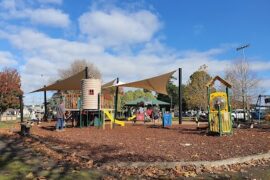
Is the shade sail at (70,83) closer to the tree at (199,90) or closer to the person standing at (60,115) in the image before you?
the person standing at (60,115)

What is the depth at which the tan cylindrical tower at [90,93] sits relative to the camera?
24.0m

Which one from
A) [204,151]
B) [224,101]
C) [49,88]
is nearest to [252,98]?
[49,88]

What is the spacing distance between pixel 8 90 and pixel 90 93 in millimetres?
40380

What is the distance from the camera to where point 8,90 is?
199ft

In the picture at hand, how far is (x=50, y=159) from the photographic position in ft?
32.8

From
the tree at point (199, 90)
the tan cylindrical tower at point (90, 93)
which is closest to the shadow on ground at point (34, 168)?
the tan cylindrical tower at point (90, 93)

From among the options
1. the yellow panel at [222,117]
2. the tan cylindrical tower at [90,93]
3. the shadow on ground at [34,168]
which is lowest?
the shadow on ground at [34,168]

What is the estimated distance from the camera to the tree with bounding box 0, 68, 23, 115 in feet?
195

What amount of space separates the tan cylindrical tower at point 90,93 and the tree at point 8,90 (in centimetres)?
3816

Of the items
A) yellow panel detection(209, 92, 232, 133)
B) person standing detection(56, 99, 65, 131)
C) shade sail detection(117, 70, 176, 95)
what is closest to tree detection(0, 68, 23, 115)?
shade sail detection(117, 70, 176, 95)

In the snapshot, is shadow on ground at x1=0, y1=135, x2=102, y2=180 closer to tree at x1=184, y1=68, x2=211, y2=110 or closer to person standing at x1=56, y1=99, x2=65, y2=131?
person standing at x1=56, y1=99, x2=65, y2=131

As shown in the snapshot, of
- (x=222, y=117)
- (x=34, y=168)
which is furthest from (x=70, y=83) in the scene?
(x=34, y=168)

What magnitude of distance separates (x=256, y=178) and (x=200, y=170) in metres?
1.17

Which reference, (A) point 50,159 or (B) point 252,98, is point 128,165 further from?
(B) point 252,98
